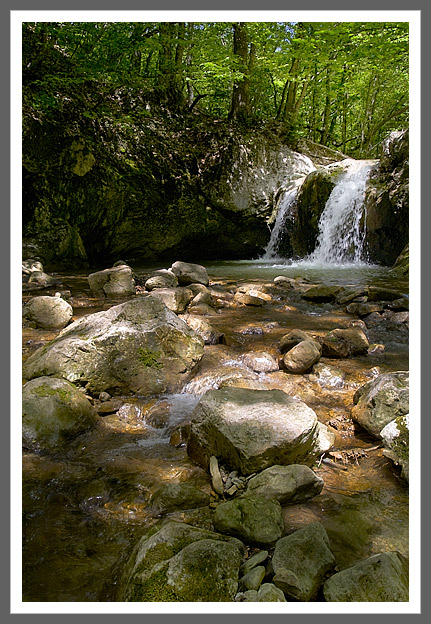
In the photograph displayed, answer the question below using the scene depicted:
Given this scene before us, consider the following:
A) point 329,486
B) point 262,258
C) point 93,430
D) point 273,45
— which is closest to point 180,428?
point 93,430

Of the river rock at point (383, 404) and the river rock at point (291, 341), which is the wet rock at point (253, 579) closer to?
the river rock at point (383, 404)

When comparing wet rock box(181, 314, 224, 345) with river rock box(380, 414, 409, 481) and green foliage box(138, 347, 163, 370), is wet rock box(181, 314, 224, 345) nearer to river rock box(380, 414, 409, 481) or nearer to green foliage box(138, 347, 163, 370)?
green foliage box(138, 347, 163, 370)

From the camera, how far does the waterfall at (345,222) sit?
10.3 m

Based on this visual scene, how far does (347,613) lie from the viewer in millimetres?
1310

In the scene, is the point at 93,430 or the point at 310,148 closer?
the point at 93,430

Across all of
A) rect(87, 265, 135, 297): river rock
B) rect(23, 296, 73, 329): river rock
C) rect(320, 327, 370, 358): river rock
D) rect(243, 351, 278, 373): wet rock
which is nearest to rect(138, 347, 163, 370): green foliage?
rect(243, 351, 278, 373): wet rock

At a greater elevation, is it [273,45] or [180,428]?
[273,45]

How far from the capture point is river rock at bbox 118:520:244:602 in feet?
4.68

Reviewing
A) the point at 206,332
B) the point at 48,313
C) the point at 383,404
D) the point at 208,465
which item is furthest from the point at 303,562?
the point at 48,313

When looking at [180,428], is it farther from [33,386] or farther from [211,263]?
[211,263]

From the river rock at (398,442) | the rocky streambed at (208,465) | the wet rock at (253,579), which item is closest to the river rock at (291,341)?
the rocky streambed at (208,465)

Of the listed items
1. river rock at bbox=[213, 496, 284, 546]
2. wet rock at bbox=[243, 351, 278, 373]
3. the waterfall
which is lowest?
→ river rock at bbox=[213, 496, 284, 546]

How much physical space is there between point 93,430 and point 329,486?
1.60m

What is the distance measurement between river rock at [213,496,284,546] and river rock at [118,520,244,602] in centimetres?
8
